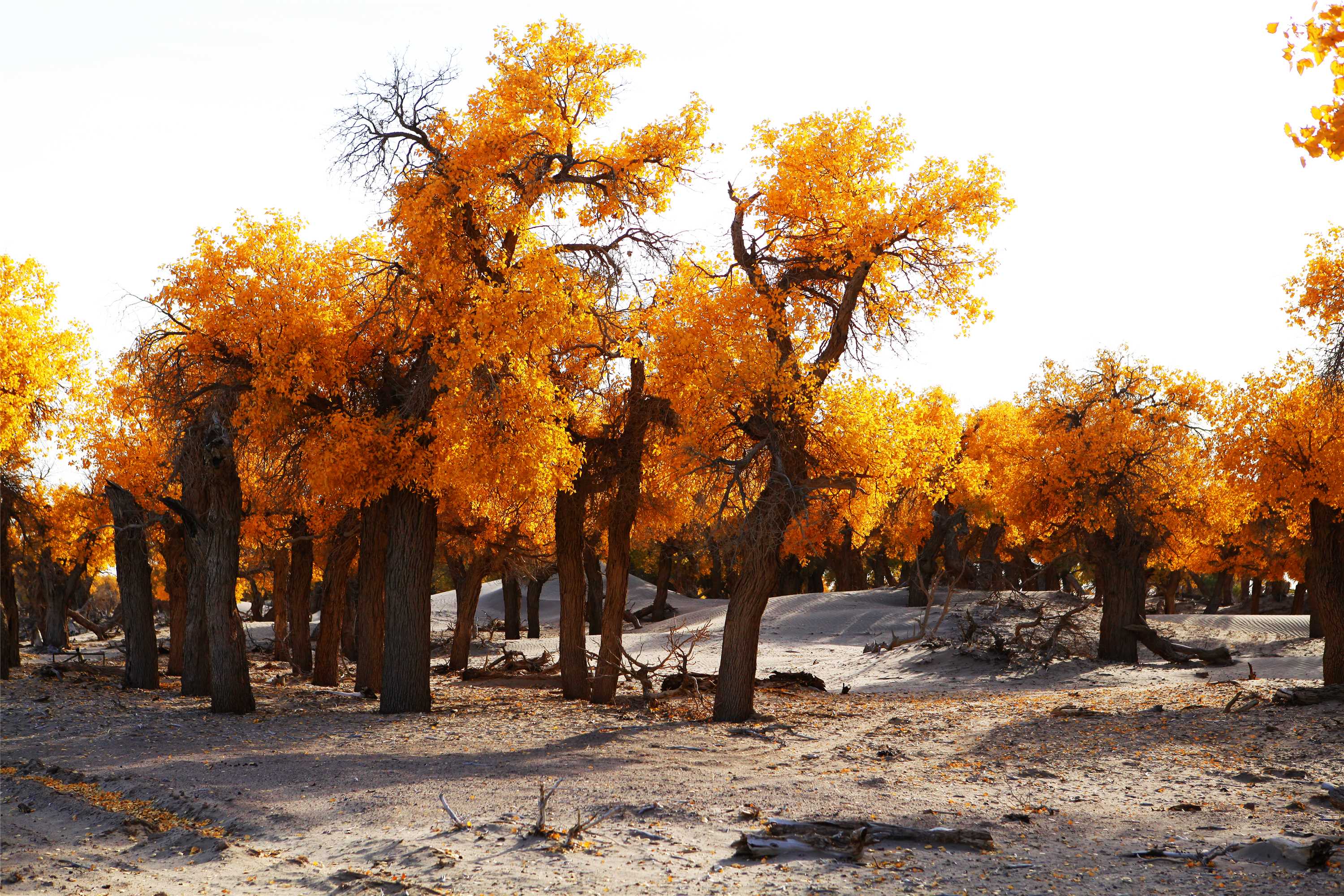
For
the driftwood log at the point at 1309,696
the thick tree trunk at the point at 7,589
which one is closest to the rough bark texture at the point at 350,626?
the thick tree trunk at the point at 7,589

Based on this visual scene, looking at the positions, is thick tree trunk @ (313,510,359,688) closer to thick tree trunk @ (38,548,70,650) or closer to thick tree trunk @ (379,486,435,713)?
thick tree trunk @ (379,486,435,713)

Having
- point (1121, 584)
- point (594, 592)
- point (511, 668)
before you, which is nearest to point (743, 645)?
point (511, 668)

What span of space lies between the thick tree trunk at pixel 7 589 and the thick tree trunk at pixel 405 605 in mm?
10626

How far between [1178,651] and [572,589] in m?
15.3

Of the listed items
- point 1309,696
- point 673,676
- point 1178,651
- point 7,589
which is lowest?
point 1178,651

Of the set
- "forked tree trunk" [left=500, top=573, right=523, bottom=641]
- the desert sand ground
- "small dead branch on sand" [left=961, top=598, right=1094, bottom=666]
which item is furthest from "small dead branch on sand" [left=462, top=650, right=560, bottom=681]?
"forked tree trunk" [left=500, top=573, right=523, bottom=641]

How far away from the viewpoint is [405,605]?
16.4 meters

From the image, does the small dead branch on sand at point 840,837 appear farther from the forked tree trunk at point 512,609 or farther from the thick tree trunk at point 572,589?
the forked tree trunk at point 512,609

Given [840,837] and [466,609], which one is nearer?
[840,837]

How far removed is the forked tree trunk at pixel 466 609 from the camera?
2450cm

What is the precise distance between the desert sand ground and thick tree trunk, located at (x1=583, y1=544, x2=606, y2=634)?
16.0m

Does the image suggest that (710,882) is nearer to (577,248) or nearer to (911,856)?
(911,856)

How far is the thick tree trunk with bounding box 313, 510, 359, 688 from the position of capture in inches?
862

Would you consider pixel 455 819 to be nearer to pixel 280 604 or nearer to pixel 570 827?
pixel 570 827
